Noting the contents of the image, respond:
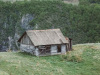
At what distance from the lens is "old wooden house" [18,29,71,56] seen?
32469 mm

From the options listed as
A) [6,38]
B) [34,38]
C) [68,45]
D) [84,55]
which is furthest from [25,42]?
[6,38]

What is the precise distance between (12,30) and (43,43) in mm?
50731

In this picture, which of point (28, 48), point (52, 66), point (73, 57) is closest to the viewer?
point (52, 66)

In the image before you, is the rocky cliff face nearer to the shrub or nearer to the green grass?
the shrub

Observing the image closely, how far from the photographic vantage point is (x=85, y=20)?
268ft

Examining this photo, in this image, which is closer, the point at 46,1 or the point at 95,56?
the point at 95,56

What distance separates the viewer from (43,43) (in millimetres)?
32500

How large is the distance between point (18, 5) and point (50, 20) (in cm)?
1631

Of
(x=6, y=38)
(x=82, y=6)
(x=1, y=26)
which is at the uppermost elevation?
(x=82, y=6)

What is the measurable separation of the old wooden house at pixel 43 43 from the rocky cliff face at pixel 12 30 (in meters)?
43.5

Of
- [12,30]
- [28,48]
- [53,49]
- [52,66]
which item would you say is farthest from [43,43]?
[12,30]

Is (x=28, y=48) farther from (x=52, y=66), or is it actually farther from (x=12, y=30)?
(x=12, y=30)

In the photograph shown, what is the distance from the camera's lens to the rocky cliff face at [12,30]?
78.0 meters

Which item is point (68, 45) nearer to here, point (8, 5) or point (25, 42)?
point (25, 42)
